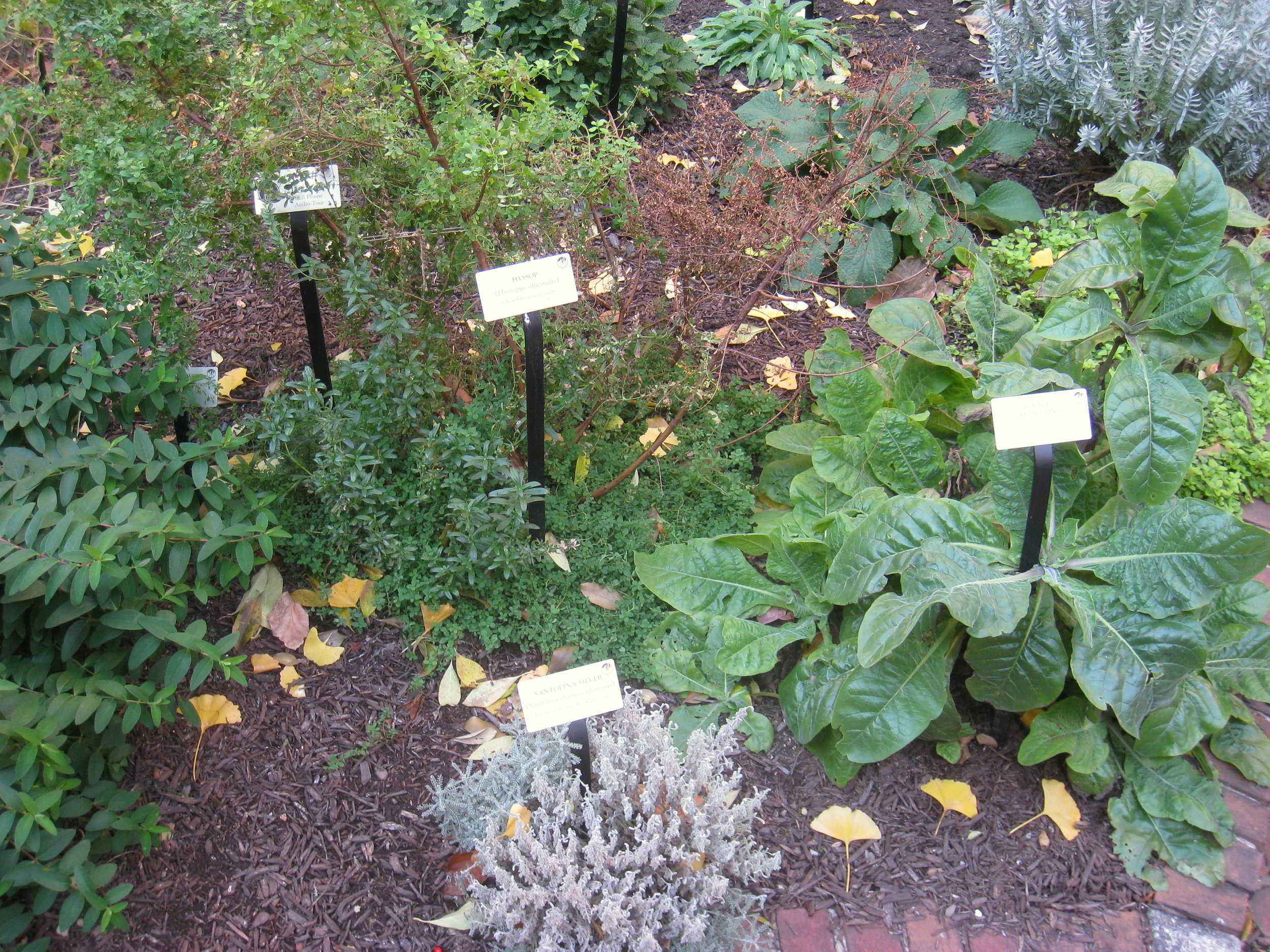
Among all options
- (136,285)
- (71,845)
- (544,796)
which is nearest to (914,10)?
(136,285)

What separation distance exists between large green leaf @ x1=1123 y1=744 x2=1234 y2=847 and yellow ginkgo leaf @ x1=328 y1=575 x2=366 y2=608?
2119 millimetres

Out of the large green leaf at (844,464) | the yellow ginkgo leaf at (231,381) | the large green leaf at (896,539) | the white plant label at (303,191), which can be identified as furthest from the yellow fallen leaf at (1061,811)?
the yellow ginkgo leaf at (231,381)

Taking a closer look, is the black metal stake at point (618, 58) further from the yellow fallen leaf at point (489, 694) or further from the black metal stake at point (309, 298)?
the yellow fallen leaf at point (489, 694)

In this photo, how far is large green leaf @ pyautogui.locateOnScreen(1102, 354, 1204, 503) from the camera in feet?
6.88

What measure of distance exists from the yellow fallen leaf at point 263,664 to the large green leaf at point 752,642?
3.95ft

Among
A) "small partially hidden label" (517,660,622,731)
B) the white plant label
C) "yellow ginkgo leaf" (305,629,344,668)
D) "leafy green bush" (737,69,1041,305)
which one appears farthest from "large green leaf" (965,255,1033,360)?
"yellow ginkgo leaf" (305,629,344,668)

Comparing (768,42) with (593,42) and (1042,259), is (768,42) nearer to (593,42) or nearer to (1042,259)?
(593,42)

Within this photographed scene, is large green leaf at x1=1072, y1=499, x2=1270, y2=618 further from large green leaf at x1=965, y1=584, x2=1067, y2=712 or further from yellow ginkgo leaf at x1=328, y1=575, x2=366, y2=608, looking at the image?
yellow ginkgo leaf at x1=328, y1=575, x2=366, y2=608

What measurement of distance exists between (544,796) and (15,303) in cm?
173

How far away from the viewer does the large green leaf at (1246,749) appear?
2.29 m

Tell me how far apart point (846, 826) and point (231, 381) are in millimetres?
2452

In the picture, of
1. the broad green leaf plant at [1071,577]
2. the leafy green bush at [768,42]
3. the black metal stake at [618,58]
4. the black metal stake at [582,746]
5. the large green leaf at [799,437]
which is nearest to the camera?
the black metal stake at [582,746]

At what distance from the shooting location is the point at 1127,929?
2064 mm

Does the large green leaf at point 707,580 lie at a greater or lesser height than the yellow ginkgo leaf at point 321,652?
greater
